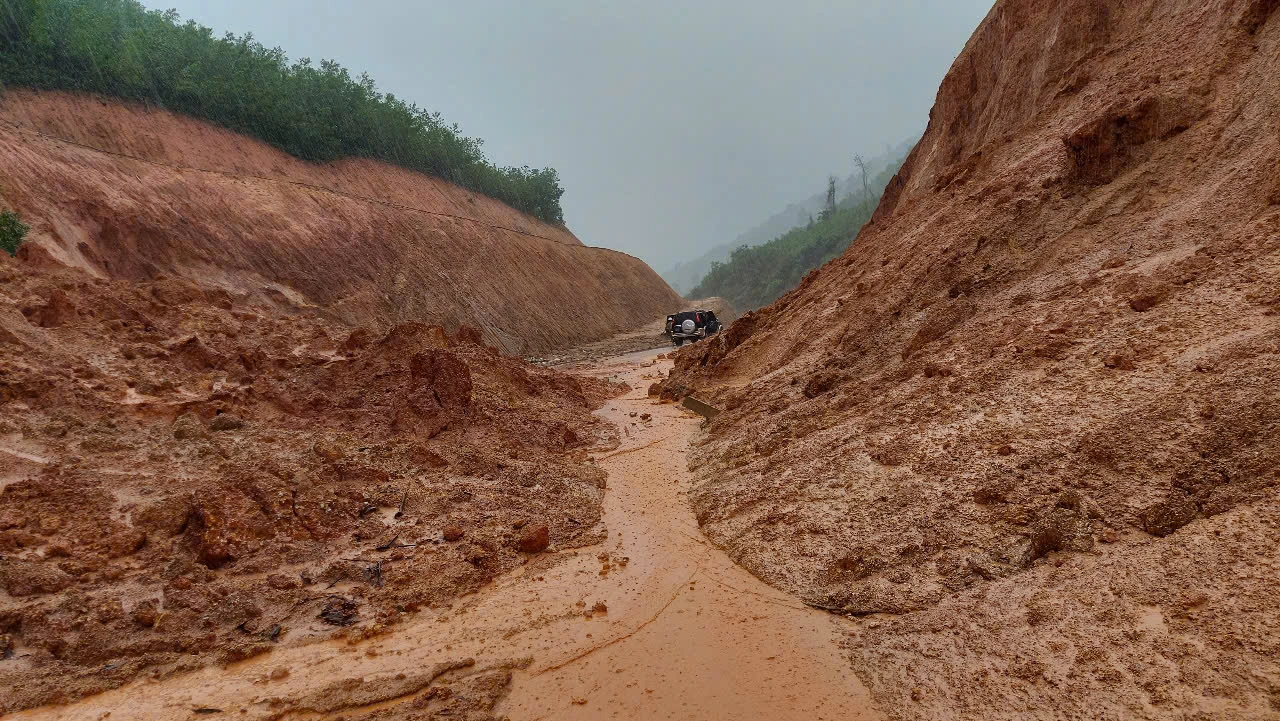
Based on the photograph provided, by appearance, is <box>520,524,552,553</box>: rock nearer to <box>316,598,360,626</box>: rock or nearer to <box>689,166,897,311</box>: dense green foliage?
<box>316,598,360,626</box>: rock

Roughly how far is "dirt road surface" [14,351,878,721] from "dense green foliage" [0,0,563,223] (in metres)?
32.4

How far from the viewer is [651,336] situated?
128 ft

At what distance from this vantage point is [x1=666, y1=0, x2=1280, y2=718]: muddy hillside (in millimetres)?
3826

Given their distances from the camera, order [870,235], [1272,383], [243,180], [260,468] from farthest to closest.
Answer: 1. [243,180]
2. [870,235]
3. [260,468]
4. [1272,383]

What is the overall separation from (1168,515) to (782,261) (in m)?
82.5

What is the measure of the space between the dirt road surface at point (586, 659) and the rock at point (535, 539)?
0.35 meters

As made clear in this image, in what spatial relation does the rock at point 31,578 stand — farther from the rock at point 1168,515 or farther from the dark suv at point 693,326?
the dark suv at point 693,326

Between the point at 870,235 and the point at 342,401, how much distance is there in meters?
13.8

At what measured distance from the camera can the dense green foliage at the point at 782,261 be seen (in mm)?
76812

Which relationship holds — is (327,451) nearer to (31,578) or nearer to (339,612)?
(31,578)

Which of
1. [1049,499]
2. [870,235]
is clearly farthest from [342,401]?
[870,235]

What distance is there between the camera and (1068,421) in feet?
19.3

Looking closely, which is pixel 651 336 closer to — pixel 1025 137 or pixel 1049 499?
pixel 1025 137

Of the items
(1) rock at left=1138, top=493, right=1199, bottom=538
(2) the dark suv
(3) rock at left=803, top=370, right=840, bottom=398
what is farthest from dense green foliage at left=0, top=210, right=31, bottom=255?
(2) the dark suv
